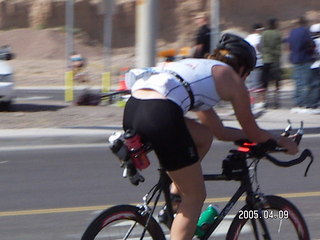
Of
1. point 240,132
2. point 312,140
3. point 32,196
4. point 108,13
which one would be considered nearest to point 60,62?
point 108,13

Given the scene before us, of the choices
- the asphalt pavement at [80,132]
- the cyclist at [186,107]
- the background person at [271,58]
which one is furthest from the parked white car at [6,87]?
the cyclist at [186,107]

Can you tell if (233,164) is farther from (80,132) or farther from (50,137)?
(80,132)

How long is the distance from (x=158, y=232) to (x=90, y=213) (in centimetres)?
283

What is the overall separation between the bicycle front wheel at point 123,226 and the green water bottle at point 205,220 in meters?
0.22

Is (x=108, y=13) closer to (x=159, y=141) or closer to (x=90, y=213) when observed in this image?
(x=90, y=213)

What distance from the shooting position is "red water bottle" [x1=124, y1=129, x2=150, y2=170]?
15.6ft

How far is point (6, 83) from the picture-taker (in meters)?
16.3

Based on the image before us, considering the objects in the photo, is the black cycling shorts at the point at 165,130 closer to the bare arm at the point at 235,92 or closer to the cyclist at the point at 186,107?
the cyclist at the point at 186,107

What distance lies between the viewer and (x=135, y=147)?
475 centimetres

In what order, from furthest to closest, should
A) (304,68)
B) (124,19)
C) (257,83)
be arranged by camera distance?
(124,19)
(257,83)
(304,68)

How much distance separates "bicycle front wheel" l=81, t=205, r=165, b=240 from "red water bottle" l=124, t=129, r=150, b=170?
28 cm

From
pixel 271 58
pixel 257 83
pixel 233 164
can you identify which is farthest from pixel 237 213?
pixel 271 58

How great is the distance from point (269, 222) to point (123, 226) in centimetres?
91

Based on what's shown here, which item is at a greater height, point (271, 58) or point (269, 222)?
point (269, 222)
